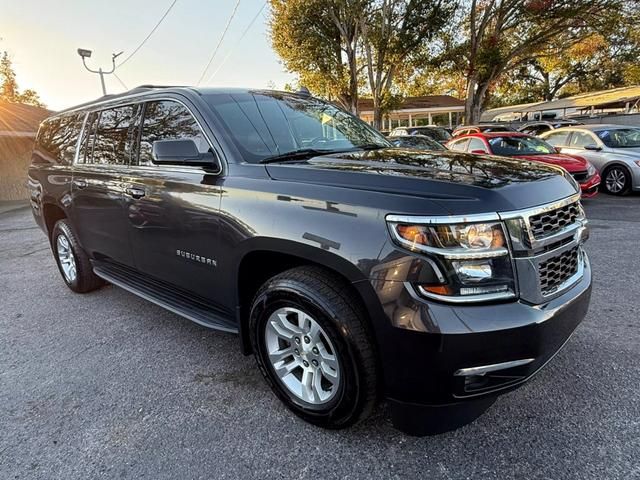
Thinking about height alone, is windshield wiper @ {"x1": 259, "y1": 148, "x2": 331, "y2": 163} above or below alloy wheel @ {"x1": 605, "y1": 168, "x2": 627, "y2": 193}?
above

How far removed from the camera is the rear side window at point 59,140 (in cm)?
421

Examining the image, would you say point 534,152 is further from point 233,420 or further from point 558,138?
point 233,420

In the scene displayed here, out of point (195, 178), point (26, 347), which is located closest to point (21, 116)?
point (26, 347)

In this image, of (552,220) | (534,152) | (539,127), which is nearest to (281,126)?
(552,220)

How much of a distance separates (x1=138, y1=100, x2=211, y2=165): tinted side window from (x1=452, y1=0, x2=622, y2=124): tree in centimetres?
1876

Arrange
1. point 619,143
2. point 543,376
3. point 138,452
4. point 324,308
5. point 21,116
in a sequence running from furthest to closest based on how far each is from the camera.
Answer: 1. point 21,116
2. point 619,143
3. point 543,376
4. point 138,452
5. point 324,308

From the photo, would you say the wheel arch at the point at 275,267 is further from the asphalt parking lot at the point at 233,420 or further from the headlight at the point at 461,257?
the asphalt parking lot at the point at 233,420

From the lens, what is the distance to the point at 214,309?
282cm

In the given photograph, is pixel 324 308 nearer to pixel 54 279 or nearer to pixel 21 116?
pixel 54 279

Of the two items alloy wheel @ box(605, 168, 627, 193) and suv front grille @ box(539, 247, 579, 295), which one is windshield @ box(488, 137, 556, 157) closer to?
alloy wheel @ box(605, 168, 627, 193)

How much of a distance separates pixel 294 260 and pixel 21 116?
20.9m

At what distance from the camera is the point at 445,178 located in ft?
6.48

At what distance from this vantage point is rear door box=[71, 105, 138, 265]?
132 inches

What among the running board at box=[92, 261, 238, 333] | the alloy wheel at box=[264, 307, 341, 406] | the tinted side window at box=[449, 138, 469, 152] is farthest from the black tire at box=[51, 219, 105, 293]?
the tinted side window at box=[449, 138, 469, 152]
